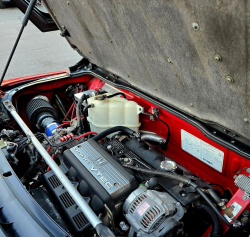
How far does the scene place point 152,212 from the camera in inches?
43.0

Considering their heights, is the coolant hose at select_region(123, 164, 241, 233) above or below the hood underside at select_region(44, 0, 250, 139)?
below

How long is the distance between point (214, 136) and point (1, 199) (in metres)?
1.07

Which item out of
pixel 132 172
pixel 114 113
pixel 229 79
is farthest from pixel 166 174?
pixel 114 113

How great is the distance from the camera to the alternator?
42.4 inches

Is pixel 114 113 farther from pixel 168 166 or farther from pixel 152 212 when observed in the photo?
pixel 152 212

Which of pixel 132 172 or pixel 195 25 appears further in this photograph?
pixel 132 172

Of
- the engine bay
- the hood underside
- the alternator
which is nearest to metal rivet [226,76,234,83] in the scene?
the hood underside

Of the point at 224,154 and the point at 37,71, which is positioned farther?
the point at 37,71

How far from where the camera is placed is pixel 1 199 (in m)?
1.20

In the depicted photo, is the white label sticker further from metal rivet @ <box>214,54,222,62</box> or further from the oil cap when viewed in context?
metal rivet @ <box>214,54,222,62</box>

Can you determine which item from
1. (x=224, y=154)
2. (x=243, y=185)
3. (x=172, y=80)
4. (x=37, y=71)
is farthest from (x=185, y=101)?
(x=37, y=71)

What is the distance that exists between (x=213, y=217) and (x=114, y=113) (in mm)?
915

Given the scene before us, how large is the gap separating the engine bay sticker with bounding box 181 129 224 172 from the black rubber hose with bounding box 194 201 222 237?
302 millimetres

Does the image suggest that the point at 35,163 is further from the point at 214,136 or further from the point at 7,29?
the point at 7,29
